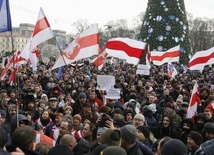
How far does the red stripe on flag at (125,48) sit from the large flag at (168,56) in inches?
155

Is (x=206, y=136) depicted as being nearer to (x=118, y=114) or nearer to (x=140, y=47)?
(x=118, y=114)

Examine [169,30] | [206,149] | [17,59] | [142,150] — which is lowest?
[142,150]

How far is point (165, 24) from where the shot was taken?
26297mm

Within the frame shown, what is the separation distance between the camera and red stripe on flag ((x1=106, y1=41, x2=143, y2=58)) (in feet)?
36.1

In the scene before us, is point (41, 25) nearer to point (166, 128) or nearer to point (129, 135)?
point (166, 128)

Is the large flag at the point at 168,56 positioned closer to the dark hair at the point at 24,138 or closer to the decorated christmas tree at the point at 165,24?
the decorated christmas tree at the point at 165,24

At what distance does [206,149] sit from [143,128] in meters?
2.00

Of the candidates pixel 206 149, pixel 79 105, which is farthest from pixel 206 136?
pixel 79 105

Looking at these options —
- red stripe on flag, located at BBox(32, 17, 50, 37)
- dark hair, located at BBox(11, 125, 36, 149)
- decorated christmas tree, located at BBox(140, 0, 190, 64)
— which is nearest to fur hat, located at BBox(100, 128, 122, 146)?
dark hair, located at BBox(11, 125, 36, 149)

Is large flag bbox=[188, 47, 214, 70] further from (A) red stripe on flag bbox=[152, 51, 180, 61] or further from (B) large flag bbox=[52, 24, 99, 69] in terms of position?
(B) large flag bbox=[52, 24, 99, 69]

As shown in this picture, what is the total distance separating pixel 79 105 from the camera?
8156 millimetres

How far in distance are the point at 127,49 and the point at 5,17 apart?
18.8 feet

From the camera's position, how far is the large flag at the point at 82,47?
8727 millimetres

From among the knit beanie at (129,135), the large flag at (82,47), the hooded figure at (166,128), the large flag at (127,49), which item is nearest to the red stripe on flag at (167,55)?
the large flag at (127,49)
